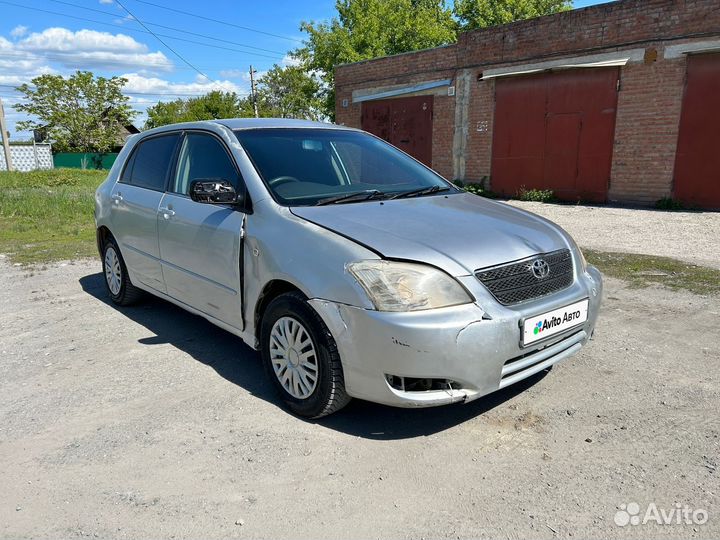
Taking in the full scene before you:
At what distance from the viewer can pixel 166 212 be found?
428 cm

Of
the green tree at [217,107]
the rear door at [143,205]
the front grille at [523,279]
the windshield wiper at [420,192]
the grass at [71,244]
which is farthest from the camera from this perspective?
the green tree at [217,107]

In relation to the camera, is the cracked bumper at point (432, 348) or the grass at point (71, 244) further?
the grass at point (71, 244)

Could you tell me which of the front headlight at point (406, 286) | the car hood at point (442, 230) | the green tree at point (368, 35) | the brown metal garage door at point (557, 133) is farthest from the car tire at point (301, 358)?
the green tree at point (368, 35)

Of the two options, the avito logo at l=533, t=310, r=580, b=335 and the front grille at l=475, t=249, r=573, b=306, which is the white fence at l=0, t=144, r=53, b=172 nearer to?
the front grille at l=475, t=249, r=573, b=306

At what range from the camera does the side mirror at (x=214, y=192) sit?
343 cm

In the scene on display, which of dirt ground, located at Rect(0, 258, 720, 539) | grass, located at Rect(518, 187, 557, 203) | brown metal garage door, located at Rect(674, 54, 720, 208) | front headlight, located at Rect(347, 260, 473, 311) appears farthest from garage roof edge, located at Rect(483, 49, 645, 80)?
front headlight, located at Rect(347, 260, 473, 311)

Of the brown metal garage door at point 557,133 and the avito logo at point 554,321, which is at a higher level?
the brown metal garage door at point 557,133

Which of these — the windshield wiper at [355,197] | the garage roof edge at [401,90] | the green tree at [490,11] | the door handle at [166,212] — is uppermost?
the green tree at [490,11]

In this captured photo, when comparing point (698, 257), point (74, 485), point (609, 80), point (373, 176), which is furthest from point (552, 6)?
point (74, 485)

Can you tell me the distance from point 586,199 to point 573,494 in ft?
38.9

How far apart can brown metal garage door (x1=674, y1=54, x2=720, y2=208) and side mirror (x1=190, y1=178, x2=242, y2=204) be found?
36.3 feet

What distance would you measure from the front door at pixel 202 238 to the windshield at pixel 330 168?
0.86 ft

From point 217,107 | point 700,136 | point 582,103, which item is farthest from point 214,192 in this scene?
point 217,107

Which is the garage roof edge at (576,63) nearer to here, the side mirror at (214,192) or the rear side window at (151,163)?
the rear side window at (151,163)
